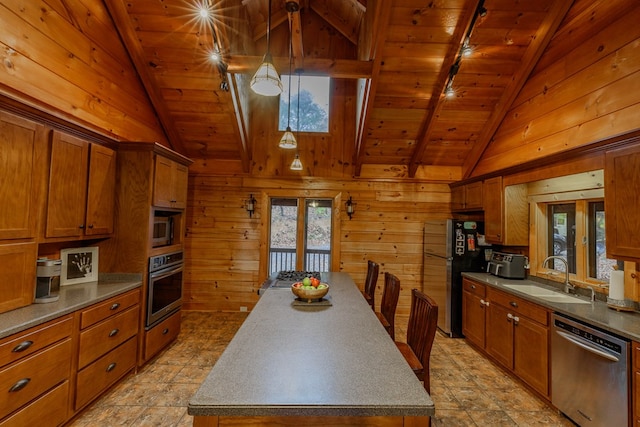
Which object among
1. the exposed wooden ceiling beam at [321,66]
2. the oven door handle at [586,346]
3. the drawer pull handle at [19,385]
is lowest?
the drawer pull handle at [19,385]

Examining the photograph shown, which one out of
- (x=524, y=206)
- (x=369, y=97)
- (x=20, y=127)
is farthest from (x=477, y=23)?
(x=20, y=127)

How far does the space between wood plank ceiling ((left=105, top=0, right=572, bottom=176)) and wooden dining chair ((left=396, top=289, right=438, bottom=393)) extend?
8.47ft

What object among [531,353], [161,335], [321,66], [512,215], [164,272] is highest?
[321,66]

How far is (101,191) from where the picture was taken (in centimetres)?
279

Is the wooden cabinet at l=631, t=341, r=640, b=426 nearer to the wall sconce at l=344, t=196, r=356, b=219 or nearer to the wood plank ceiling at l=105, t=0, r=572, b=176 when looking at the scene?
the wood plank ceiling at l=105, t=0, r=572, b=176

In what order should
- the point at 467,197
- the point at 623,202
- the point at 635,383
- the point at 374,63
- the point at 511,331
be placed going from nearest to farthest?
the point at 635,383, the point at 623,202, the point at 511,331, the point at 374,63, the point at 467,197

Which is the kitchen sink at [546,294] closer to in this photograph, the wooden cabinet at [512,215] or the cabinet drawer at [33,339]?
the wooden cabinet at [512,215]

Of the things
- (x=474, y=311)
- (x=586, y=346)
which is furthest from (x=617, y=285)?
(x=474, y=311)

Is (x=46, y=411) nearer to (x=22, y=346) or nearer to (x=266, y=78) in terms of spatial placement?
(x=22, y=346)

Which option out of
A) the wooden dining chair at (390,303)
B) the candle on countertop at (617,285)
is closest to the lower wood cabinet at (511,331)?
the candle on countertop at (617,285)

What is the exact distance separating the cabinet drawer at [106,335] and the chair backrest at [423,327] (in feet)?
8.13

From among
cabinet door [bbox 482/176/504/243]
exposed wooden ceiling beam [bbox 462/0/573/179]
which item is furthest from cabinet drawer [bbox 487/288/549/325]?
exposed wooden ceiling beam [bbox 462/0/573/179]

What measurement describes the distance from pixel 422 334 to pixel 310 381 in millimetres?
1021

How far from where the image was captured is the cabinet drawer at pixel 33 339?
5.53ft
